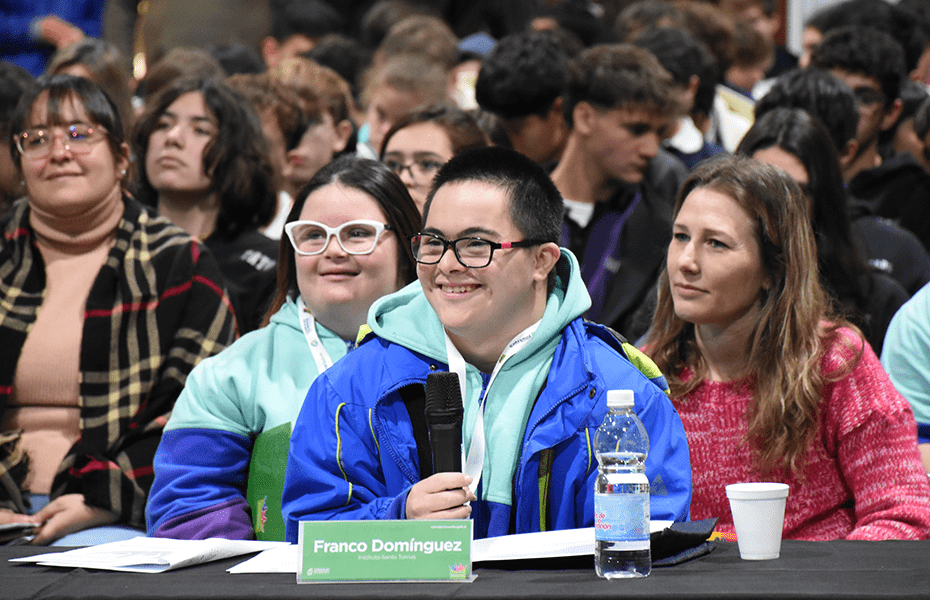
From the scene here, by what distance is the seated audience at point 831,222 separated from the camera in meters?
3.50

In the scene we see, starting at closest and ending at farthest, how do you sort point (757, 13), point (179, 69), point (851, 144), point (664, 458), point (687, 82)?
point (664, 458)
point (851, 144)
point (179, 69)
point (687, 82)
point (757, 13)

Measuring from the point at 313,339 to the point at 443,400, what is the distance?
39.3 inches

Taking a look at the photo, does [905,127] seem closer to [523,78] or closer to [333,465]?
[523,78]

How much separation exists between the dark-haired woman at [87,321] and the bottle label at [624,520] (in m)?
1.71

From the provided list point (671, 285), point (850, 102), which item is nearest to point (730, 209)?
point (671, 285)

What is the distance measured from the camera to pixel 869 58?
4.96 m

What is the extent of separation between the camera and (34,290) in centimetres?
325

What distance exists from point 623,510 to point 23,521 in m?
1.93

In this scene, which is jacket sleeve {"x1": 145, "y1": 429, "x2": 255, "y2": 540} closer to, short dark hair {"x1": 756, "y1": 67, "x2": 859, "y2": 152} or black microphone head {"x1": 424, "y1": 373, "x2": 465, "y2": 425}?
black microphone head {"x1": 424, "y1": 373, "x2": 465, "y2": 425}

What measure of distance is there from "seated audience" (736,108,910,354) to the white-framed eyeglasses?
1453 millimetres

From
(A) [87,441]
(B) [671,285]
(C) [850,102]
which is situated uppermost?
(C) [850,102]

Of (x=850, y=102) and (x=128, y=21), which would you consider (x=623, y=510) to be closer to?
(x=850, y=102)

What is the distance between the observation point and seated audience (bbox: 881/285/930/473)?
3.04 meters

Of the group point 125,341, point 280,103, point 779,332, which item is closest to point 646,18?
point 280,103
